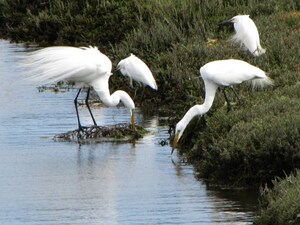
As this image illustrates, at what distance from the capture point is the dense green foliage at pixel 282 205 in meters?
9.92

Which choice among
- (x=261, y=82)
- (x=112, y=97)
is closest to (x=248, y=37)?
(x=261, y=82)

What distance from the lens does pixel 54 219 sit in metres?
11.5

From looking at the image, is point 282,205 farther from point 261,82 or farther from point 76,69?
point 76,69

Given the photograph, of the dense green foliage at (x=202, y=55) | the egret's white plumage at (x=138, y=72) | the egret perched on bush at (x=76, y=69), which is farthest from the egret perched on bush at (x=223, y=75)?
the egret's white plumage at (x=138, y=72)

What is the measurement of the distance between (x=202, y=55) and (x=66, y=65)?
9.87 ft

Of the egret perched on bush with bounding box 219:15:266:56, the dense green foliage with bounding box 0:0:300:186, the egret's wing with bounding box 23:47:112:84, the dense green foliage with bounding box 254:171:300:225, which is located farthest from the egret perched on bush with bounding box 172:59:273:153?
the dense green foliage with bounding box 254:171:300:225

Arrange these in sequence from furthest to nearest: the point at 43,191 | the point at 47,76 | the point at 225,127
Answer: the point at 47,76 → the point at 225,127 → the point at 43,191

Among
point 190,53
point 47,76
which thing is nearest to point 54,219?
point 47,76

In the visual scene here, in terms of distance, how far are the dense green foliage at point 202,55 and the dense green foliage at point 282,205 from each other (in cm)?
152

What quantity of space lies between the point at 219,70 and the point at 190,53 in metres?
4.09

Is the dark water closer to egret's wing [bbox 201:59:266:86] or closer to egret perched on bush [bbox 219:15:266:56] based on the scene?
egret's wing [bbox 201:59:266:86]

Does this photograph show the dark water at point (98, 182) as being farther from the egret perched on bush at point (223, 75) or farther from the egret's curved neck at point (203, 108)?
the egret perched on bush at point (223, 75)

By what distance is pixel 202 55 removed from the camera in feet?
62.6

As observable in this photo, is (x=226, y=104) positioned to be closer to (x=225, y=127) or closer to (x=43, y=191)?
(x=225, y=127)
